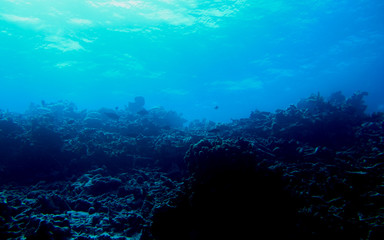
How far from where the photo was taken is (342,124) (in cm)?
1100

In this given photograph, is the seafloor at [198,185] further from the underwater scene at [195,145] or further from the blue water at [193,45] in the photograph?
the blue water at [193,45]

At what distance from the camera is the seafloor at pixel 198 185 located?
13.8 feet

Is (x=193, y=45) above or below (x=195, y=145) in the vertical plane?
above

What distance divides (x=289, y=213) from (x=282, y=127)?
8.45m

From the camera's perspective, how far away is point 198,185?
466cm

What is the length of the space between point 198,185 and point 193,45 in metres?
33.4

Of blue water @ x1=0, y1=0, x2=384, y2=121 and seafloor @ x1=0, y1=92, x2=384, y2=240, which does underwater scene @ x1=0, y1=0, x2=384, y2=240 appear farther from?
blue water @ x1=0, y1=0, x2=384, y2=121

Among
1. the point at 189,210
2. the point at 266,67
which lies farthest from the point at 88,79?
the point at 189,210

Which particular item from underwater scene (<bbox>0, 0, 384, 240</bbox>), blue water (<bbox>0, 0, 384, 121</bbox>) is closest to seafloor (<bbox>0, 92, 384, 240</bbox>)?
underwater scene (<bbox>0, 0, 384, 240</bbox>)

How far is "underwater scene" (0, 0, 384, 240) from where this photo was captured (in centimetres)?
436

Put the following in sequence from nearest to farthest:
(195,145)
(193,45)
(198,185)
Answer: (198,185) < (195,145) < (193,45)

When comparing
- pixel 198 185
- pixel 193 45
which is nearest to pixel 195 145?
pixel 198 185

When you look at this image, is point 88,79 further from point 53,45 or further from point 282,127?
point 282,127

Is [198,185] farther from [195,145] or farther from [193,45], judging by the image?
[193,45]
